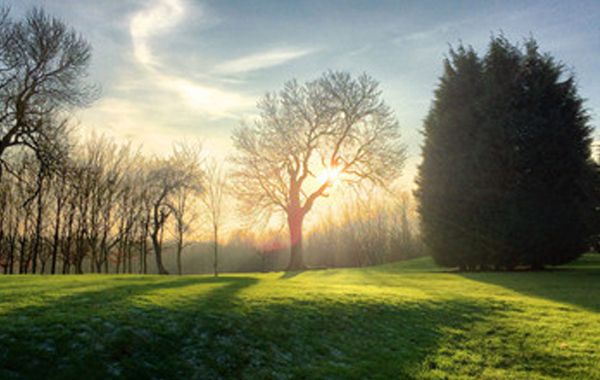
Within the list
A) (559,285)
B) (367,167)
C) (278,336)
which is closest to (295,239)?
(367,167)

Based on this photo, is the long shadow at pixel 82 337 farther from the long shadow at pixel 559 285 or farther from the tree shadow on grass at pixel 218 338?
the long shadow at pixel 559 285

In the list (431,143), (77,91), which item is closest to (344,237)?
(431,143)

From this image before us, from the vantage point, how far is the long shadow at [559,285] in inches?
677

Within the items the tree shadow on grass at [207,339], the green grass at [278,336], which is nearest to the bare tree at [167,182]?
the green grass at [278,336]

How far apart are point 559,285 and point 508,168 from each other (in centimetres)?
1112

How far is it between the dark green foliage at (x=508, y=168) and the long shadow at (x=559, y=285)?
3.15 meters

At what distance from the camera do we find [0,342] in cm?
761

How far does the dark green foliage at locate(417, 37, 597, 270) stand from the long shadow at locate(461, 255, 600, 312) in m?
3.15

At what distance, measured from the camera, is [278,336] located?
996cm

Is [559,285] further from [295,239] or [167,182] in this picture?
[167,182]

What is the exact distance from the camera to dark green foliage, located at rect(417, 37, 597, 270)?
29.1 meters

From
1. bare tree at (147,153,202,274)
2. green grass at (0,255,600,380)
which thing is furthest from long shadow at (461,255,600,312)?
bare tree at (147,153,202,274)

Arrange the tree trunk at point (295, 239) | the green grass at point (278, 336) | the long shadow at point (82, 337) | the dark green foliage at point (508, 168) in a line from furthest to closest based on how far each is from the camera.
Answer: the tree trunk at point (295, 239), the dark green foliage at point (508, 168), the green grass at point (278, 336), the long shadow at point (82, 337)

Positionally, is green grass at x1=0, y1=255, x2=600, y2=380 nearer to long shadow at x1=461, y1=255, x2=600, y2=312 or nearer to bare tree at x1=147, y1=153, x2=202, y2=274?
long shadow at x1=461, y1=255, x2=600, y2=312
